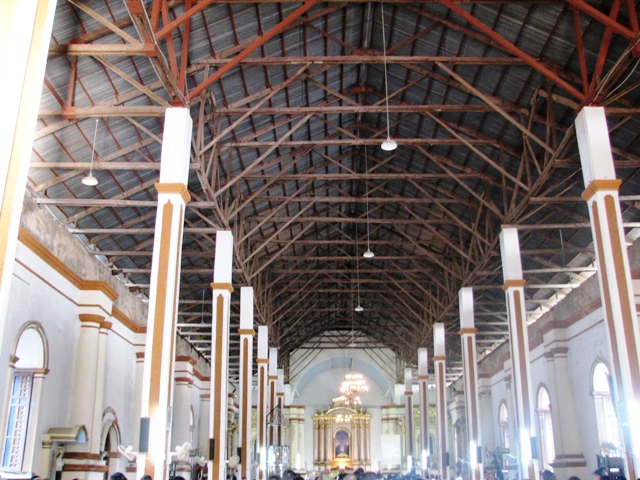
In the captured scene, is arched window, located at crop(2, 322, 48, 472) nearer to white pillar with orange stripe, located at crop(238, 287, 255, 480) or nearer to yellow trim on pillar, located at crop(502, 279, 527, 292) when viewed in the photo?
white pillar with orange stripe, located at crop(238, 287, 255, 480)

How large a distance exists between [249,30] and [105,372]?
1277 centimetres

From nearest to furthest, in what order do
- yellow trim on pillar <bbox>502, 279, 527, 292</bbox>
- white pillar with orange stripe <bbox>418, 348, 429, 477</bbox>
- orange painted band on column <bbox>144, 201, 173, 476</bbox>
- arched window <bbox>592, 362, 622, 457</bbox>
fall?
orange painted band on column <bbox>144, 201, 173, 476</bbox>, yellow trim on pillar <bbox>502, 279, 527, 292</bbox>, arched window <bbox>592, 362, 622, 457</bbox>, white pillar with orange stripe <bbox>418, 348, 429, 477</bbox>

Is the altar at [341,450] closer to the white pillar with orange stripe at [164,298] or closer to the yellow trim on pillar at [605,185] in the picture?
the yellow trim on pillar at [605,185]

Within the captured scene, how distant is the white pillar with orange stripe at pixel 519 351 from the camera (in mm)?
18295

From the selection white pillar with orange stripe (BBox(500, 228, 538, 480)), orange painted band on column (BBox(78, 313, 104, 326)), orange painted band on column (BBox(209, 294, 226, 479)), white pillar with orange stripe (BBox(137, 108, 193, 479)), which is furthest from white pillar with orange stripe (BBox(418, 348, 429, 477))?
white pillar with orange stripe (BBox(137, 108, 193, 479))

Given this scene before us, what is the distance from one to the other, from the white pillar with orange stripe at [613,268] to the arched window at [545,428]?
54.0 feet

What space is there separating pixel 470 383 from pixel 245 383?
28.0 ft

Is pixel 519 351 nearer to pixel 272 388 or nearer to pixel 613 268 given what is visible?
pixel 613 268

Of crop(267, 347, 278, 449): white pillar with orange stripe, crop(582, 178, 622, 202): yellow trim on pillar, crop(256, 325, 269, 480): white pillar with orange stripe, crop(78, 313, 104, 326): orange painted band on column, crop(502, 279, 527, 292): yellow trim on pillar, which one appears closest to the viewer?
crop(582, 178, 622, 202): yellow trim on pillar

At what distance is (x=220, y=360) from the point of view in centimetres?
1933

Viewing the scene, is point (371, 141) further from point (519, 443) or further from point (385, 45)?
point (519, 443)

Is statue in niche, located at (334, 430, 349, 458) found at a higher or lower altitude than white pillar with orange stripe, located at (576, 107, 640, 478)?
lower

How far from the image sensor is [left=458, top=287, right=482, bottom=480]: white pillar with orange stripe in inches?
972

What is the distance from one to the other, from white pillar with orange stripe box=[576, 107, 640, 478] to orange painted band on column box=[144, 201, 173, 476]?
8787mm
